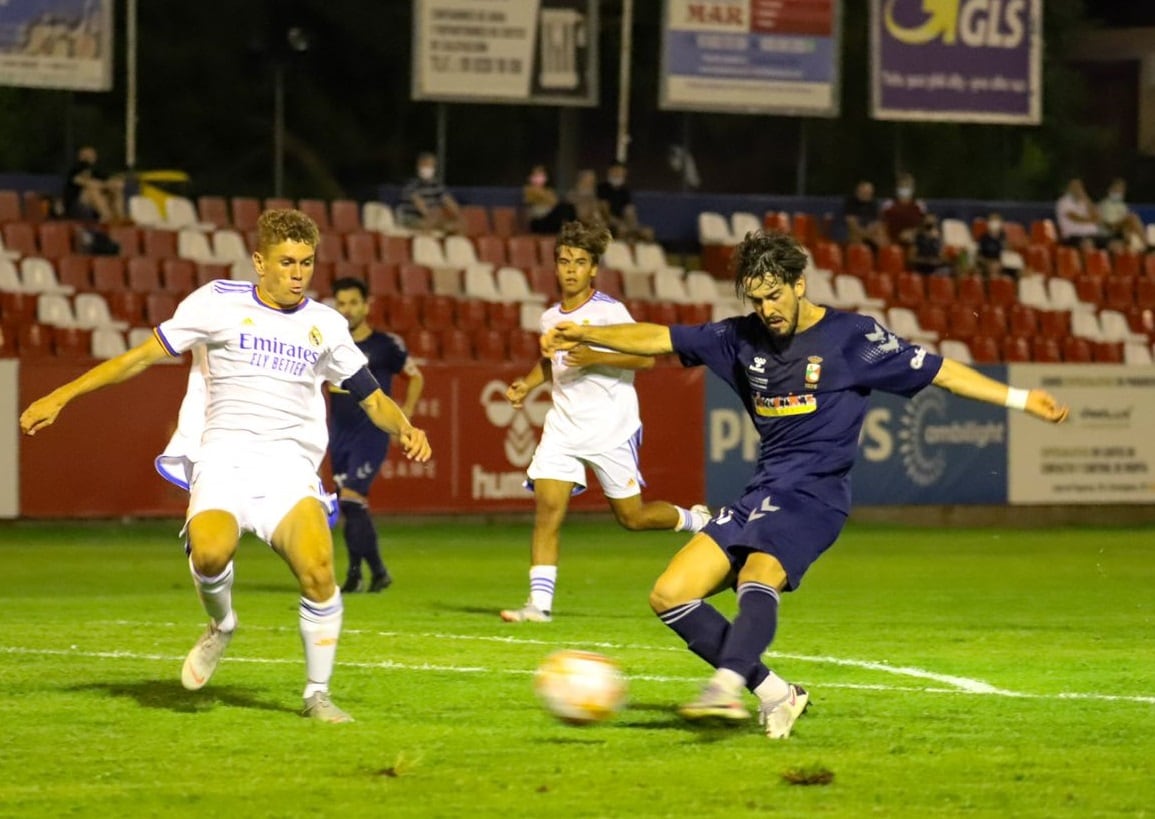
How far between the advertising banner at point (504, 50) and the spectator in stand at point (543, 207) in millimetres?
1260

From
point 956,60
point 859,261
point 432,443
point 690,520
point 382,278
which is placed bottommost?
point 432,443

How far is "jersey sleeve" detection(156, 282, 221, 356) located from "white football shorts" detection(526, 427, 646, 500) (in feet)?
14.2

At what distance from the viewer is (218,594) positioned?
355 inches

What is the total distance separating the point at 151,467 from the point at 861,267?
11.5m

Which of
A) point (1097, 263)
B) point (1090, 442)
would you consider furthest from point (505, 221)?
point (1097, 263)

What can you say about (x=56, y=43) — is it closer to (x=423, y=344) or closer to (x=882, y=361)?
(x=423, y=344)

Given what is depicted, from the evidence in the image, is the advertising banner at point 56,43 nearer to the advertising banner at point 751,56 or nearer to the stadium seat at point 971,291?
the advertising banner at point 751,56

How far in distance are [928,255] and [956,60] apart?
319cm

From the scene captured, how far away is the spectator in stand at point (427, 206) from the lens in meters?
27.6

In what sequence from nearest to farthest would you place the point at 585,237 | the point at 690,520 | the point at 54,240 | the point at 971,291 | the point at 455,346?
the point at 585,237, the point at 690,520, the point at 455,346, the point at 54,240, the point at 971,291

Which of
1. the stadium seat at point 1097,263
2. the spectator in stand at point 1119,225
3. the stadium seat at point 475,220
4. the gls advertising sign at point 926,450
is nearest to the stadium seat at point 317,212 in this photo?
the stadium seat at point 475,220

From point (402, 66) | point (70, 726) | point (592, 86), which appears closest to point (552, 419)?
point (70, 726)

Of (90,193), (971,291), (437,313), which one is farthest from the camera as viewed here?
(971,291)

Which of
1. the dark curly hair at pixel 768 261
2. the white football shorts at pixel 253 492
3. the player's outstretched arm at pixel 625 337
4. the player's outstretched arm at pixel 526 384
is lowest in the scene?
the white football shorts at pixel 253 492
